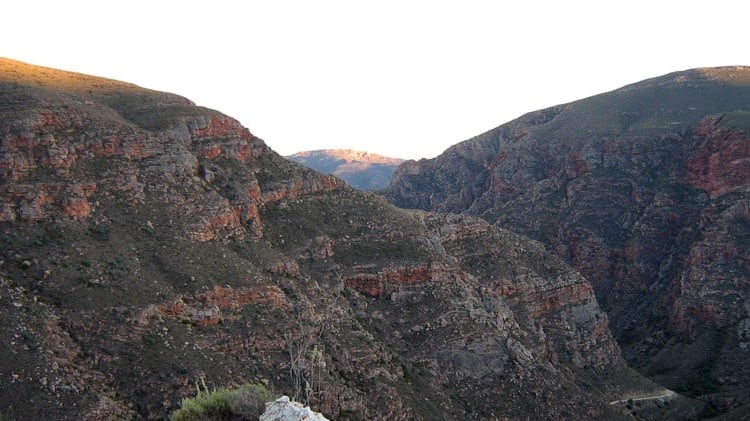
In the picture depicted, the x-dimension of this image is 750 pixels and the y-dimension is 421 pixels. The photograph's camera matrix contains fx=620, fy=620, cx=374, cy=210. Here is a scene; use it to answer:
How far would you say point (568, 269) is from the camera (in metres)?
60.2

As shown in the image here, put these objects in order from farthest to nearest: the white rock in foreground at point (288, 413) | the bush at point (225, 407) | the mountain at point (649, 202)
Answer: the mountain at point (649, 202) → the bush at point (225, 407) → the white rock in foreground at point (288, 413)

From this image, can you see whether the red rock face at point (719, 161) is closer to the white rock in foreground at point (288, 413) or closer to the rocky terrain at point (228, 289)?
the rocky terrain at point (228, 289)

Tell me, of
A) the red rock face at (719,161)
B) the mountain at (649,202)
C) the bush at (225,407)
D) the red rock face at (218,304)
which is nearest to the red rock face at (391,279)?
the red rock face at (218,304)

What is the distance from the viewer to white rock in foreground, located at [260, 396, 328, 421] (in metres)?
17.4

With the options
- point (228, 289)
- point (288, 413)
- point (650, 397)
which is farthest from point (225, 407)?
point (650, 397)

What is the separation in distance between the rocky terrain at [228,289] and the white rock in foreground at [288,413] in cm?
1023

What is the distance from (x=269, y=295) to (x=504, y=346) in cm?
1863

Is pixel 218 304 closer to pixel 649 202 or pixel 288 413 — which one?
pixel 288 413

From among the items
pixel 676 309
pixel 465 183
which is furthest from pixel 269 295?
pixel 465 183

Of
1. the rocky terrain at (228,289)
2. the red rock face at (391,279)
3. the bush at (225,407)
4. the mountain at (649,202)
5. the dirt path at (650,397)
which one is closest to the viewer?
the bush at (225,407)

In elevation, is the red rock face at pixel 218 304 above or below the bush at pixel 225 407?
above

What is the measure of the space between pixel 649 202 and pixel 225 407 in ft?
269

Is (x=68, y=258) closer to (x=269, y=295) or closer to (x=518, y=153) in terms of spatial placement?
(x=269, y=295)

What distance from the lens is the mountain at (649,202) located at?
67.2 metres
